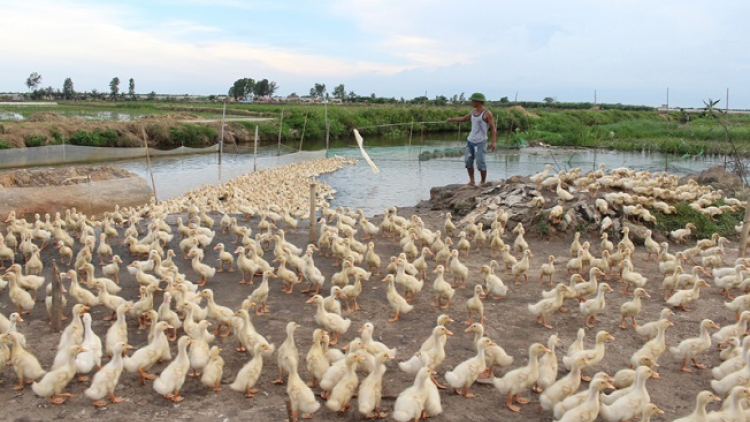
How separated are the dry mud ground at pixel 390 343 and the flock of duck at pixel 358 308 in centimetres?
11

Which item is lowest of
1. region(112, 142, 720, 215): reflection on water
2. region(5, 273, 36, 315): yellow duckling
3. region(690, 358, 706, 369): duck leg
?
region(690, 358, 706, 369): duck leg

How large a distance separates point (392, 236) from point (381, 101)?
6909cm

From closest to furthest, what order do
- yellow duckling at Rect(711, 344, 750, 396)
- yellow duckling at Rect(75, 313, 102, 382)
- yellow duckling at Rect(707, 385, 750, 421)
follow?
yellow duckling at Rect(707, 385, 750, 421), yellow duckling at Rect(711, 344, 750, 396), yellow duckling at Rect(75, 313, 102, 382)

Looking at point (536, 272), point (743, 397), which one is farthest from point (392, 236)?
point (743, 397)

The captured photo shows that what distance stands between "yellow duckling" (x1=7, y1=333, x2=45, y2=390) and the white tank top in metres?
10.7

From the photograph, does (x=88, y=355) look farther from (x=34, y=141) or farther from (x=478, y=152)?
(x=34, y=141)

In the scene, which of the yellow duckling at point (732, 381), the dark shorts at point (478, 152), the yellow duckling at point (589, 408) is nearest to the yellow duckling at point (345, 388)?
the yellow duckling at point (589, 408)

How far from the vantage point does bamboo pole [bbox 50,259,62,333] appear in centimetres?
701

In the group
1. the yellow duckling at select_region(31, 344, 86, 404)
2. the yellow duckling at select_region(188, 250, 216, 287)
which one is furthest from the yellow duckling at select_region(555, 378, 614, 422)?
the yellow duckling at select_region(188, 250, 216, 287)

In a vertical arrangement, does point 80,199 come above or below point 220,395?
above

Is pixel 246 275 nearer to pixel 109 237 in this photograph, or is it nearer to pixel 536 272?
pixel 109 237

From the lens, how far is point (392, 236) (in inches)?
493

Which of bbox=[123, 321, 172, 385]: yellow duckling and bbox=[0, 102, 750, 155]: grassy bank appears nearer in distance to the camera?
bbox=[123, 321, 172, 385]: yellow duckling

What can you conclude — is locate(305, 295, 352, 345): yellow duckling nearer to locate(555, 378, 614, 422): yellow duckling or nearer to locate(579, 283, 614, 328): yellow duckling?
locate(555, 378, 614, 422): yellow duckling
